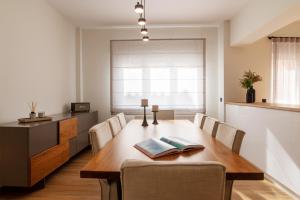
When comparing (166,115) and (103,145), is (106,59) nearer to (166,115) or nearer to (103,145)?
(166,115)

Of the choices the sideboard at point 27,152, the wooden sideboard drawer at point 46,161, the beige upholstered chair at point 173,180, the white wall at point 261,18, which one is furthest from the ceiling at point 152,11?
the beige upholstered chair at point 173,180

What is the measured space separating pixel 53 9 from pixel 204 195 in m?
4.30

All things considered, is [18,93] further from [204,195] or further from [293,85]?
[293,85]

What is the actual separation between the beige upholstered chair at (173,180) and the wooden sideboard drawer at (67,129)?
2703 millimetres

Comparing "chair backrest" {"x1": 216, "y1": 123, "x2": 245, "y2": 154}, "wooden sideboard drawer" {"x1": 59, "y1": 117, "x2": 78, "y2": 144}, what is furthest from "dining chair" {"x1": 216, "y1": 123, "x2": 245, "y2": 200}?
"wooden sideboard drawer" {"x1": 59, "y1": 117, "x2": 78, "y2": 144}

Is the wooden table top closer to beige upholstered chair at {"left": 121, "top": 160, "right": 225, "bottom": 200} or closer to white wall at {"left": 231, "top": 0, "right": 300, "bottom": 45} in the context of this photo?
beige upholstered chair at {"left": 121, "top": 160, "right": 225, "bottom": 200}

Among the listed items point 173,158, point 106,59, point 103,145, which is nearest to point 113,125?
point 103,145

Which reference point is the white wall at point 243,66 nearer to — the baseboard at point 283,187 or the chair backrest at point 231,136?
the baseboard at point 283,187

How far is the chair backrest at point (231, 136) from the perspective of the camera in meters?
1.82

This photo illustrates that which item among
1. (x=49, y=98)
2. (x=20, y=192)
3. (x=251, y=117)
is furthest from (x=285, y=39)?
(x=20, y=192)

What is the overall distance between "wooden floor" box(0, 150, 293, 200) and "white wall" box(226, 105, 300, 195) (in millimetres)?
192

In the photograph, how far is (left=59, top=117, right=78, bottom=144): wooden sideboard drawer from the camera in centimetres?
343

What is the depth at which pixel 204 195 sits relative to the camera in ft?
3.24

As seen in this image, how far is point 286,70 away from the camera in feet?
16.0
